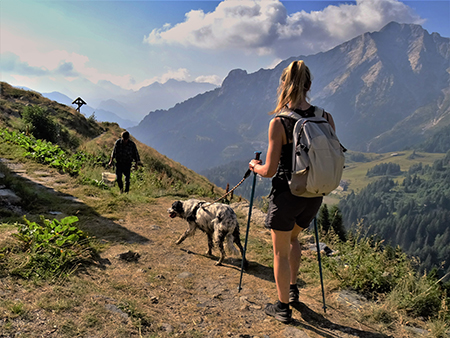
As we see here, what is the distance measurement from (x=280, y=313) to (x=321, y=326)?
1.90 ft

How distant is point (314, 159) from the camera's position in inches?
117

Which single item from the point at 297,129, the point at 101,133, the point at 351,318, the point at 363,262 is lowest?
the point at 351,318

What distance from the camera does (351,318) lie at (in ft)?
13.1

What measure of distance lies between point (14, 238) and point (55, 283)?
4.37 feet

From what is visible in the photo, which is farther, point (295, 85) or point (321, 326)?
point (321, 326)

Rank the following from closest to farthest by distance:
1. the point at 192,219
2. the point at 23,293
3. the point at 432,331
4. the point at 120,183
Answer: the point at 23,293, the point at 432,331, the point at 192,219, the point at 120,183

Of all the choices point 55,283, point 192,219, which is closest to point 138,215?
point 192,219

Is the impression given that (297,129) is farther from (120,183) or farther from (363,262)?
(120,183)

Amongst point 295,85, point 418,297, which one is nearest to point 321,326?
point 418,297

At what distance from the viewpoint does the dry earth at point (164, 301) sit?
3.12 metres

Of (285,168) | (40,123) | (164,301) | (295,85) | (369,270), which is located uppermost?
(40,123)

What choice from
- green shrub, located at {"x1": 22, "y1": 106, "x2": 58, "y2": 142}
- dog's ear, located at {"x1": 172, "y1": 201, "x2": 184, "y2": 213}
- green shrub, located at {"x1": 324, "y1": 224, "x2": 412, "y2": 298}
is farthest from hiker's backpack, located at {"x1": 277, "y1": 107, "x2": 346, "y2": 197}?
green shrub, located at {"x1": 22, "y1": 106, "x2": 58, "y2": 142}

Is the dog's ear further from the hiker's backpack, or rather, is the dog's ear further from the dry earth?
the hiker's backpack

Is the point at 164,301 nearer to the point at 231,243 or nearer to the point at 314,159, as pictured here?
the point at 231,243
